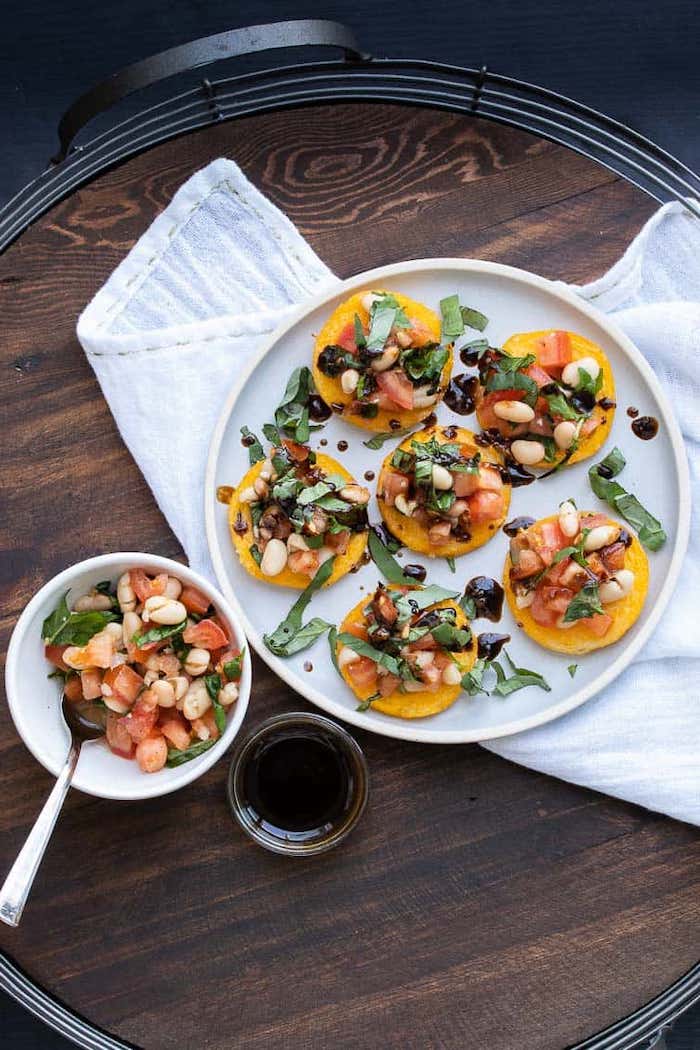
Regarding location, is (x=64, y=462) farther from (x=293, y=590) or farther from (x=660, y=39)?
(x=660, y=39)

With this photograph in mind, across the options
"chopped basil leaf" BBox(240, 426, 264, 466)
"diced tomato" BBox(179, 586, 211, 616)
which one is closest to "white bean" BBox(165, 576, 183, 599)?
"diced tomato" BBox(179, 586, 211, 616)

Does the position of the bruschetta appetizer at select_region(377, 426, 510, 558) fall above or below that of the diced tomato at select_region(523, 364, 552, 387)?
below

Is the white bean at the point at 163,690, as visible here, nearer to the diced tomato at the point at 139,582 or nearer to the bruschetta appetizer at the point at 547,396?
the diced tomato at the point at 139,582

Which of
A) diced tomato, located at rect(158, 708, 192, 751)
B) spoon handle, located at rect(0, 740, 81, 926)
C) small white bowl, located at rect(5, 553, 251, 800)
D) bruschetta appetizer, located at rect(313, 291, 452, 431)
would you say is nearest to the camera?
spoon handle, located at rect(0, 740, 81, 926)

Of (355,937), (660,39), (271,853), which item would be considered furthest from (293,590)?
(660,39)

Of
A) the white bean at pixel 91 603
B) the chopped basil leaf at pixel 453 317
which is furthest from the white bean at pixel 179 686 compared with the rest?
the chopped basil leaf at pixel 453 317

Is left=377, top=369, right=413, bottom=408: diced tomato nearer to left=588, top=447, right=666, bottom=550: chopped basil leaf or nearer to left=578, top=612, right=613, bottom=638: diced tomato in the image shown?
left=588, top=447, right=666, bottom=550: chopped basil leaf

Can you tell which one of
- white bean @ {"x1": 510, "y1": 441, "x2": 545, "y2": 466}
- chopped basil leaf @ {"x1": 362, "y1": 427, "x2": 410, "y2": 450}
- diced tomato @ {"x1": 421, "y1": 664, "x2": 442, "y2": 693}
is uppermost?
white bean @ {"x1": 510, "y1": 441, "x2": 545, "y2": 466}

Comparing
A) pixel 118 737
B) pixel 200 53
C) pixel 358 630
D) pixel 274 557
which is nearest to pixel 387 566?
pixel 358 630

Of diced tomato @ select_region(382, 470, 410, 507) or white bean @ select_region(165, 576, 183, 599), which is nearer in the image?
white bean @ select_region(165, 576, 183, 599)
